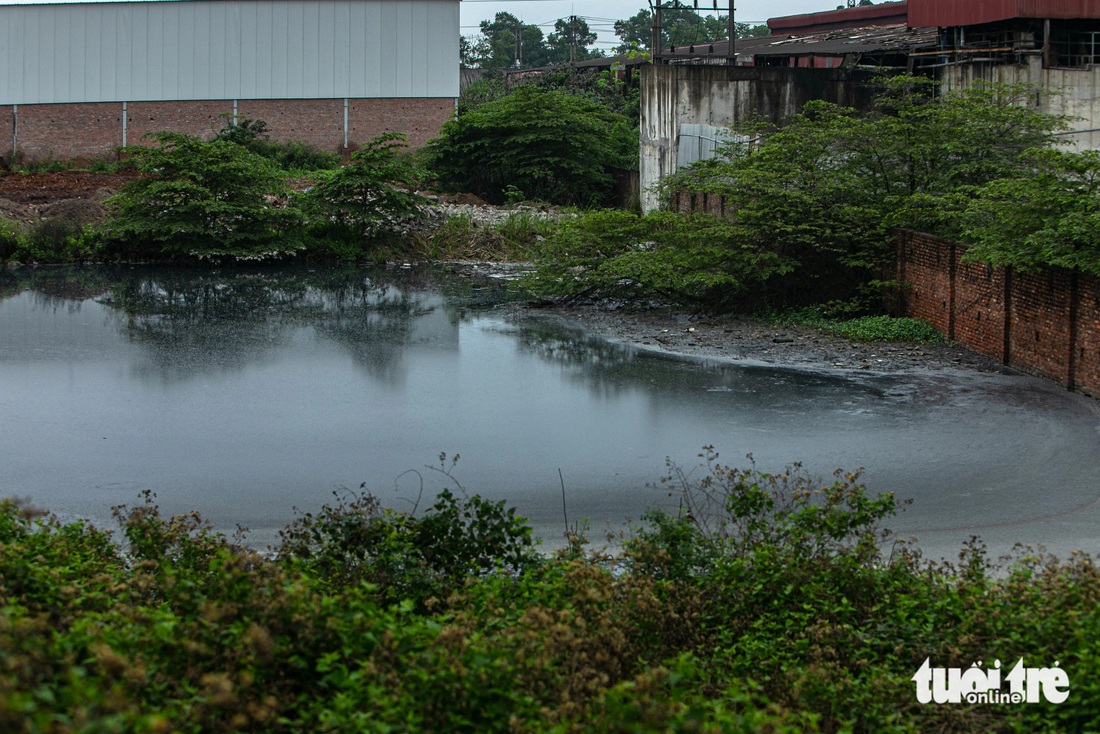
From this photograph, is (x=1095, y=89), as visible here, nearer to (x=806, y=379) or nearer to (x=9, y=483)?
(x=806, y=379)

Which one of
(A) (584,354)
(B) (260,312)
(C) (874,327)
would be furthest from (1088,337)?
(B) (260,312)

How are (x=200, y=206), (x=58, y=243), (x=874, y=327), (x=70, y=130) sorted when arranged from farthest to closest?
1. (x=70, y=130)
2. (x=58, y=243)
3. (x=200, y=206)
4. (x=874, y=327)

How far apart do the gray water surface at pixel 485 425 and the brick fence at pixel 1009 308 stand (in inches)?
19.2

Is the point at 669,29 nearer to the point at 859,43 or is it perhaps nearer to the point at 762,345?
the point at 859,43

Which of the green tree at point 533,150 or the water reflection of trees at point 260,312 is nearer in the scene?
the water reflection of trees at point 260,312

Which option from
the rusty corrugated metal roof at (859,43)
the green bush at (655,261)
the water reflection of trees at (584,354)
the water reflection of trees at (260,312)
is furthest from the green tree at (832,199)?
the rusty corrugated metal roof at (859,43)

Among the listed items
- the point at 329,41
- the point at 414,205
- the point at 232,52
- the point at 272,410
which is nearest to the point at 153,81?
the point at 232,52

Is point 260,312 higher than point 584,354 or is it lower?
higher

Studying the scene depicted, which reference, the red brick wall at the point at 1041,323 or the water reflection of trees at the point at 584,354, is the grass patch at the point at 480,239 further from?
the red brick wall at the point at 1041,323

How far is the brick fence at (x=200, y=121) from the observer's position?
173 feet

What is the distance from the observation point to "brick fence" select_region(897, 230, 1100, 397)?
1500 centimetres

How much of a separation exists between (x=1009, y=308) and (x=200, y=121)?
4413 cm

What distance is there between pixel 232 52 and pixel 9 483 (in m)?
45.6

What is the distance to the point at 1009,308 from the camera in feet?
55.2
